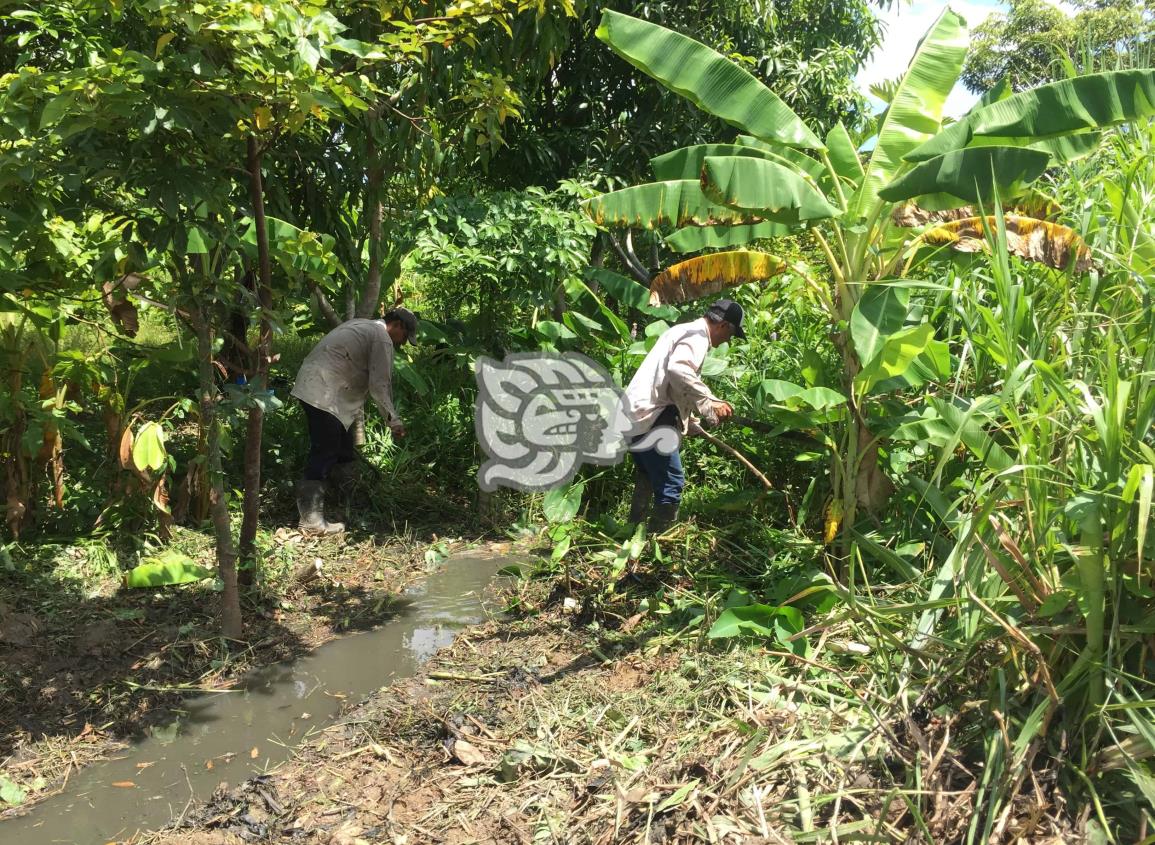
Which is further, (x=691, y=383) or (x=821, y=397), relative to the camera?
(x=691, y=383)

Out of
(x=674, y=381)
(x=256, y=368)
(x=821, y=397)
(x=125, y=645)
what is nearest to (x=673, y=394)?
(x=674, y=381)

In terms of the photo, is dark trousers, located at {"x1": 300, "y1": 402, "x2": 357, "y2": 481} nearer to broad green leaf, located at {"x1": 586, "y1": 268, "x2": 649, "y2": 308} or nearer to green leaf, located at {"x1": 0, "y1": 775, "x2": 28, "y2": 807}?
broad green leaf, located at {"x1": 586, "y1": 268, "x2": 649, "y2": 308}

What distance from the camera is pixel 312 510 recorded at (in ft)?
19.3

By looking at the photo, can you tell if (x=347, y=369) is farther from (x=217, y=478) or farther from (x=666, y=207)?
(x=666, y=207)

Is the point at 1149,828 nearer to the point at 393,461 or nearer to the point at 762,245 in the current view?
the point at 393,461

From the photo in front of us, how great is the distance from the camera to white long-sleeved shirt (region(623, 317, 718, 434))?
15.9 ft

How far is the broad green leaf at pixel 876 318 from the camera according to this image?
13.2 ft

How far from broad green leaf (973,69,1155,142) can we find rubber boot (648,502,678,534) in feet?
8.12

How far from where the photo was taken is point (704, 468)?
593 cm

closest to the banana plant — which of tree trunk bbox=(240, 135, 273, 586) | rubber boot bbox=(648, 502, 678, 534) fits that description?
rubber boot bbox=(648, 502, 678, 534)

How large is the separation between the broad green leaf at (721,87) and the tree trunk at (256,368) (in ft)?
6.39

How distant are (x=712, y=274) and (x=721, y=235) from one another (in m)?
0.32

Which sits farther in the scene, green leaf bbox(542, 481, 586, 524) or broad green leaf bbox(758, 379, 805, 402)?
green leaf bbox(542, 481, 586, 524)

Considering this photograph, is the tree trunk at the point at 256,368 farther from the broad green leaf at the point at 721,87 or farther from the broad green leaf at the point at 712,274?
the broad green leaf at the point at 712,274
